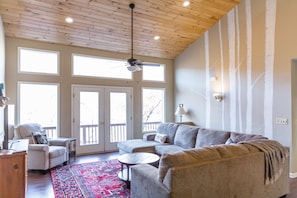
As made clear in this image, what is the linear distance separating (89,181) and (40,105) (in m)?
2.82

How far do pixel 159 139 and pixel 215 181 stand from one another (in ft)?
9.76

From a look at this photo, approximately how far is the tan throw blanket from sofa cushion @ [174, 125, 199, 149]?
1.84 meters

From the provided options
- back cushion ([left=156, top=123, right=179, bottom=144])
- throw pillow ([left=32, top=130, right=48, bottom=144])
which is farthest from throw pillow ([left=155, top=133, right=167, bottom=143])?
throw pillow ([left=32, top=130, right=48, bottom=144])

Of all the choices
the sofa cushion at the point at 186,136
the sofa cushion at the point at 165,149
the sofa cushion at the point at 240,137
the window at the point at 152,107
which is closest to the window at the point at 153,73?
the window at the point at 152,107

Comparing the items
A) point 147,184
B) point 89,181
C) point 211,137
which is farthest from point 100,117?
point 147,184

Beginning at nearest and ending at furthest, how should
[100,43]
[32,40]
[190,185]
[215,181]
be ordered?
[190,185] → [215,181] → [32,40] → [100,43]

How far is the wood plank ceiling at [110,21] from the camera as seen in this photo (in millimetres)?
4504

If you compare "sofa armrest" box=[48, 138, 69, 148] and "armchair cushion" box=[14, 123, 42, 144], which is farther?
"sofa armrest" box=[48, 138, 69, 148]

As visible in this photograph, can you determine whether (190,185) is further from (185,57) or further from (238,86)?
(185,57)

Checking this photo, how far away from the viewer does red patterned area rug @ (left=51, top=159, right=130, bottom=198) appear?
3434 millimetres

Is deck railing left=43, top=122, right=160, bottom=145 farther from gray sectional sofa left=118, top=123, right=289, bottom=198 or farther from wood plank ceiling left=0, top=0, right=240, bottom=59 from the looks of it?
gray sectional sofa left=118, top=123, right=289, bottom=198

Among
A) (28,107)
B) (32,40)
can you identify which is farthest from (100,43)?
(28,107)

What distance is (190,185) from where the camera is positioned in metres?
2.27

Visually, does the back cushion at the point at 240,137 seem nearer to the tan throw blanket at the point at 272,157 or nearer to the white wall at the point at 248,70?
the tan throw blanket at the point at 272,157
